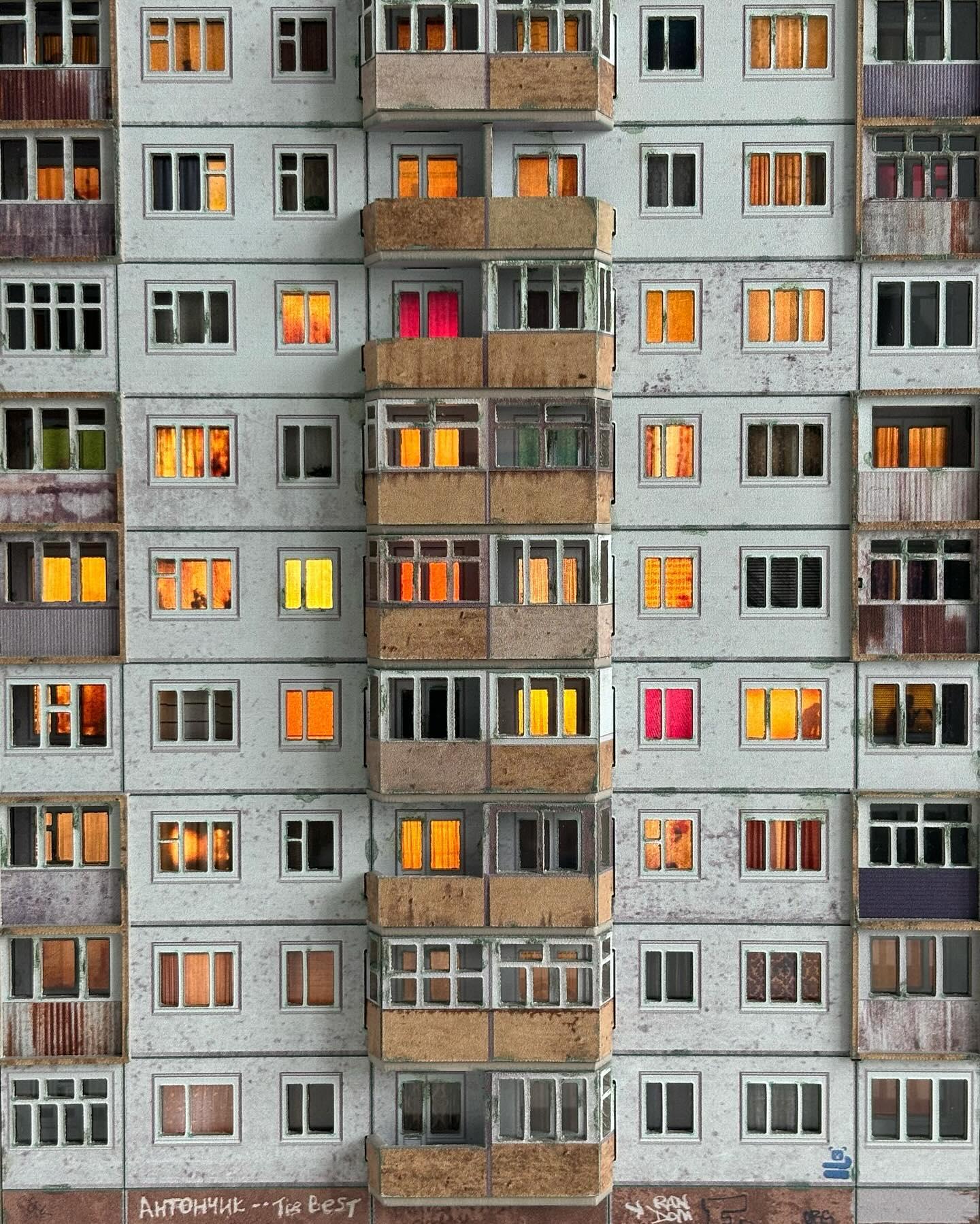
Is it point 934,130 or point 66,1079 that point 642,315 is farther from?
point 66,1079

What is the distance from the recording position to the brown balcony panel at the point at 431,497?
18.3 metres

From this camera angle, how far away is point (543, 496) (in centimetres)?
1833

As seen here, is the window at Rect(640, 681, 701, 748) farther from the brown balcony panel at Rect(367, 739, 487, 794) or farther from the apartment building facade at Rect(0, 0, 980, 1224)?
the brown balcony panel at Rect(367, 739, 487, 794)

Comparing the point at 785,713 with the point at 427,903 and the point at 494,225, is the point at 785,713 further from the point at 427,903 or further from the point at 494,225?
the point at 494,225

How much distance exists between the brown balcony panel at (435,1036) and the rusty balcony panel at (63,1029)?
4353 mm

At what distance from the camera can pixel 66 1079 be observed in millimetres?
19453

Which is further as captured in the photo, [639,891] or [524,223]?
[639,891]

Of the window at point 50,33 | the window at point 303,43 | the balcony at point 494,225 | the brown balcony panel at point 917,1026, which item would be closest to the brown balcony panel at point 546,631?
the balcony at point 494,225

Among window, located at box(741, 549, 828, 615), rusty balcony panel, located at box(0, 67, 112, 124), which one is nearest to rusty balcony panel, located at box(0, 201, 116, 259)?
rusty balcony panel, located at box(0, 67, 112, 124)

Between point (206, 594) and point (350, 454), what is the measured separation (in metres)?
3.16

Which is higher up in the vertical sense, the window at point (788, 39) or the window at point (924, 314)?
the window at point (788, 39)

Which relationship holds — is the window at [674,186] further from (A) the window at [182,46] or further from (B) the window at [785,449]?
(A) the window at [182,46]

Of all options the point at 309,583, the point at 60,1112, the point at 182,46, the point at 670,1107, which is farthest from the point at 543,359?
the point at 60,1112

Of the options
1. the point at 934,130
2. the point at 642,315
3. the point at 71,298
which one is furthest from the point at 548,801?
the point at 934,130
